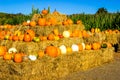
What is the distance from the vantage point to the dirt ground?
10648 mm

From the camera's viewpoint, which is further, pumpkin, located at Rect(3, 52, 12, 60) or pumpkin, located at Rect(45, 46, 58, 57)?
pumpkin, located at Rect(45, 46, 58, 57)

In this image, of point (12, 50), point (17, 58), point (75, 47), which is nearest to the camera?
point (17, 58)

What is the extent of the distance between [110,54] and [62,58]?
3589 mm

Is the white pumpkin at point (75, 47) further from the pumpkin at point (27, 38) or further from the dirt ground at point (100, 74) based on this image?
the pumpkin at point (27, 38)

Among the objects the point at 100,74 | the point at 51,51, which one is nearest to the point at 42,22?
the point at 51,51

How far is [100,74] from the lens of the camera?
1122cm

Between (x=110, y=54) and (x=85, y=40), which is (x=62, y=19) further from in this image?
(x=110, y=54)

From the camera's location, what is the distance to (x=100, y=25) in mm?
23500

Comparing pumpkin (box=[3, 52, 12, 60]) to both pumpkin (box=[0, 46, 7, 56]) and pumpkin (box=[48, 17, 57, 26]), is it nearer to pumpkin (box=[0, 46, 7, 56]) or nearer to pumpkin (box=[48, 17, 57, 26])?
pumpkin (box=[0, 46, 7, 56])

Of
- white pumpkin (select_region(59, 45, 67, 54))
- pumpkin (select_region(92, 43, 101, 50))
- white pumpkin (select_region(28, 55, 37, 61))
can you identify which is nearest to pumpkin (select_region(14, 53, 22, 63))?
white pumpkin (select_region(28, 55, 37, 61))

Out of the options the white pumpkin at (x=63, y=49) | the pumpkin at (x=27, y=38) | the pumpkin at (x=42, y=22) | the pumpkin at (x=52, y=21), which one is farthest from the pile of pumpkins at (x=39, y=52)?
the pumpkin at (x=42, y=22)

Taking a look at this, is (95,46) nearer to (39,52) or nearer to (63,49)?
(63,49)

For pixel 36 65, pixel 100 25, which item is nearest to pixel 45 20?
pixel 36 65

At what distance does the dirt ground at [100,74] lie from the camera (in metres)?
10.6
